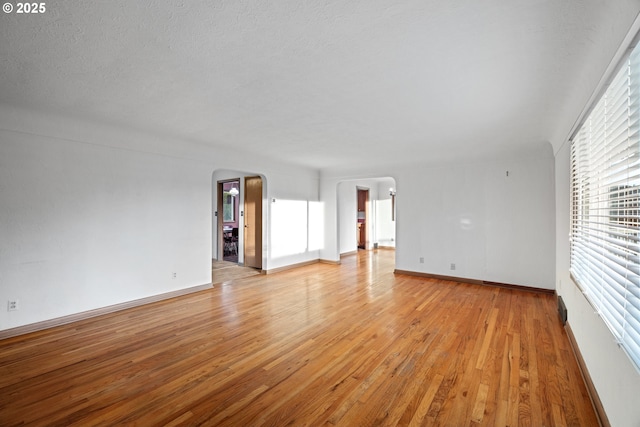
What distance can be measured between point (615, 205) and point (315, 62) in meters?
2.17

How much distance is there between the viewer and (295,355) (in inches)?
106

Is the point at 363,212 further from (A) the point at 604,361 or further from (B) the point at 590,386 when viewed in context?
(A) the point at 604,361

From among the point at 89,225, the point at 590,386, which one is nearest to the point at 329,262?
the point at 89,225

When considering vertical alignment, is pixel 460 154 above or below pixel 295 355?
above

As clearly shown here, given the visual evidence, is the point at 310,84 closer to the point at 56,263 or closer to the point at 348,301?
the point at 348,301

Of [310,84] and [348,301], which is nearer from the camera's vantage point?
[310,84]

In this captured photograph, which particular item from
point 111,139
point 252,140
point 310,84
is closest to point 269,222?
point 252,140

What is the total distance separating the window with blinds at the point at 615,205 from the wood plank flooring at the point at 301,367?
2.78ft

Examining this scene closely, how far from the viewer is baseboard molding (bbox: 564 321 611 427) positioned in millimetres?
1785

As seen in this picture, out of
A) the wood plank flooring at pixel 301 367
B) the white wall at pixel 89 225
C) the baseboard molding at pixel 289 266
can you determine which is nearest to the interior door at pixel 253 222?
the baseboard molding at pixel 289 266

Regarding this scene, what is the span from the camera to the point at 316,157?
578cm

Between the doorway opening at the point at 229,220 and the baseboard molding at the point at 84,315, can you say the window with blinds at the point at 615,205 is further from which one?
the doorway opening at the point at 229,220

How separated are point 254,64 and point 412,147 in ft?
10.9

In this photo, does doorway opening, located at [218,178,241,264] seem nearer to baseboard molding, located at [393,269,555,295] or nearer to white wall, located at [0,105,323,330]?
white wall, located at [0,105,323,330]
